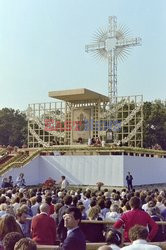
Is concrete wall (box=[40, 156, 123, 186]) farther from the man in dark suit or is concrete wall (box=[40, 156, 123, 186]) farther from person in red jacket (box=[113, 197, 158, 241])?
the man in dark suit

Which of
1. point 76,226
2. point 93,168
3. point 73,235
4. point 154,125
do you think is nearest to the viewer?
point 73,235

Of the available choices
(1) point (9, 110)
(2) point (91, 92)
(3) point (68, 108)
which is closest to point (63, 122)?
(3) point (68, 108)

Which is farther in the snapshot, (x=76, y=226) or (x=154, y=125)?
(x=154, y=125)

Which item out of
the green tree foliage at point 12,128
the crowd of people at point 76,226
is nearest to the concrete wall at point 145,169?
the crowd of people at point 76,226

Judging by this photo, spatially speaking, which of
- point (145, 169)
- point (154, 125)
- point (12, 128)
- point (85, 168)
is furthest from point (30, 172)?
point (12, 128)

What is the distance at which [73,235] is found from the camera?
4512 mm

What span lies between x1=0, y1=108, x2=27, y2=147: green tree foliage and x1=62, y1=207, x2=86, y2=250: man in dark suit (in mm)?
61080

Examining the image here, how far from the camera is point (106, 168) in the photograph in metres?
26.3

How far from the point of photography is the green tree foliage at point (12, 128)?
6756cm

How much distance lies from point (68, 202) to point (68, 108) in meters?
27.8

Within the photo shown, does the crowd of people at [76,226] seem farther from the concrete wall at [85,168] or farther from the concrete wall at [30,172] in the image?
the concrete wall at [30,172]

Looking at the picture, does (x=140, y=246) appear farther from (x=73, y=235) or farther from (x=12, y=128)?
(x=12, y=128)

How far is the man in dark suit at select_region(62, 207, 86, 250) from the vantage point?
4.44 metres

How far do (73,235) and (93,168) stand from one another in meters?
22.3
